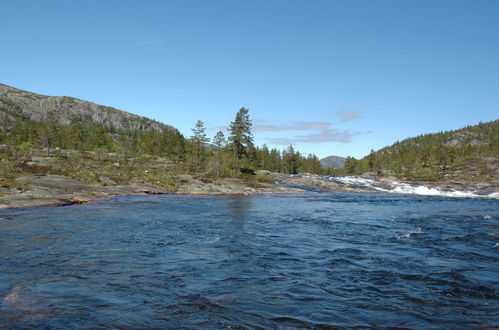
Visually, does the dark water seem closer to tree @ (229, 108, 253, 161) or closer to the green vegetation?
the green vegetation

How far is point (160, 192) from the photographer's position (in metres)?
42.4

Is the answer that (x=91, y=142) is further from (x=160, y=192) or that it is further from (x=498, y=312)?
(x=498, y=312)

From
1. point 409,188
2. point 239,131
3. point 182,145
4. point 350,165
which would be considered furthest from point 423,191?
point 350,165

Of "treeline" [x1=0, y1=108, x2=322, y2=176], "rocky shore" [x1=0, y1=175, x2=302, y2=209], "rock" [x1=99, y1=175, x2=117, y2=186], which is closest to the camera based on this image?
"rocky shore" [x1=0, y1=175, x2=302, y2=209]

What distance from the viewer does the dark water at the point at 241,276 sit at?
771cm

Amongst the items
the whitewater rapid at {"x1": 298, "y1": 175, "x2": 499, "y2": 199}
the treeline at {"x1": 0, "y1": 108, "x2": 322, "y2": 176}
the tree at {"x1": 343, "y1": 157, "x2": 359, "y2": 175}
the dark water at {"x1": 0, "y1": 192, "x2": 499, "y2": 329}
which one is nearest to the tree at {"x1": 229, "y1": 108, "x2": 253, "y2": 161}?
the treeline at {"x1": 0, "y1": 108, "x2": 322, "y2": 176}

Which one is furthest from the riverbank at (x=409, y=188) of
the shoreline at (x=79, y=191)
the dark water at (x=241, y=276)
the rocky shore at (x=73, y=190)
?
the dark water at (x=241, y=276)

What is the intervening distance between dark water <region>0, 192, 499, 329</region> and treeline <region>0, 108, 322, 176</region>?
52024mm

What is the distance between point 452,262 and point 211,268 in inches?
362

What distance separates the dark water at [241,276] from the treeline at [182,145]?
52.0 m

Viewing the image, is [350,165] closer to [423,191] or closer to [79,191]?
[423,191]

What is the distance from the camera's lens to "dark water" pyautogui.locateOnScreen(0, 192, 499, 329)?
7711mm

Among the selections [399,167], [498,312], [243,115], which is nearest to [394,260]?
[498,312]

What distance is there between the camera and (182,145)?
4727 inches
